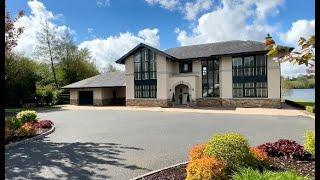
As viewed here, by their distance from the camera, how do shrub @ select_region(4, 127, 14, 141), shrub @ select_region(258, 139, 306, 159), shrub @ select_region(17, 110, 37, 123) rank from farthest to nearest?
shrub @ select_region(17, 110, 37, 123), shrub @ select_region(4, 127, 14, 141), shrub @ select_region(258, 139, 306, 159)

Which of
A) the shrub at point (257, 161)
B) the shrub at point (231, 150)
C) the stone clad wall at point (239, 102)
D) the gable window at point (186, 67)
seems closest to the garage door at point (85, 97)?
the gable window at point (186, 67)

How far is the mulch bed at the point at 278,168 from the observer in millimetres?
7027

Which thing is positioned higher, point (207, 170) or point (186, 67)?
point (186, 67)

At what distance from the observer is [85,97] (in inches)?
1676

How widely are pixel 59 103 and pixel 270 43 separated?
4649 centimetres

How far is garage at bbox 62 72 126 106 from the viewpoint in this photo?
40438 millimetres

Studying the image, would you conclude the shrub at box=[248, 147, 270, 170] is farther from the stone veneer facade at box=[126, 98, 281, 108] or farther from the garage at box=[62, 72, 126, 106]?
the garage at box=[62, 72, 126, 106]

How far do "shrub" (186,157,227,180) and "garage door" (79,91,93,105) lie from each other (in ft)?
122

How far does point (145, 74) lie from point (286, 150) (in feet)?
91.0

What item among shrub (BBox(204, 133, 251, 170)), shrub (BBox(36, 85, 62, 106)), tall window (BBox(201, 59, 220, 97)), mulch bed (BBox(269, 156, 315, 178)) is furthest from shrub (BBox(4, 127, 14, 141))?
shrub (BBox(36, 85, 62, 106))

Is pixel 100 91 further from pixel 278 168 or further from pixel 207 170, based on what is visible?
pixel 207 170

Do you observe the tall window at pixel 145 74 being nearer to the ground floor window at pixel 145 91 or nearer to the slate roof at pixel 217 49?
the ground floor window at pixel 145 91

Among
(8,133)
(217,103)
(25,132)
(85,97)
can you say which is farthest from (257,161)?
(85,97)

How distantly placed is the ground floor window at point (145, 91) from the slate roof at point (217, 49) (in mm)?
5015
